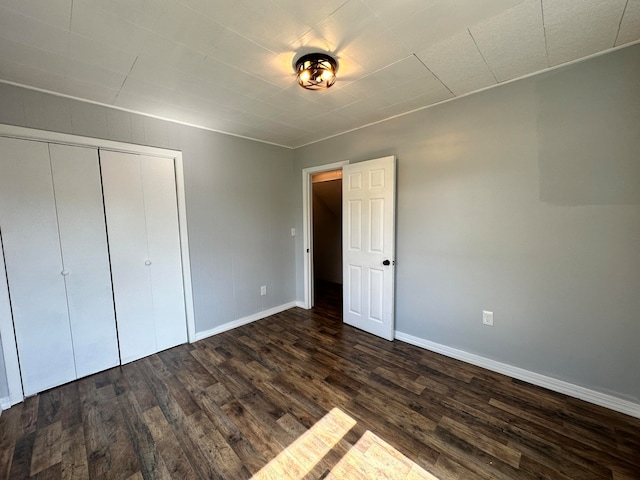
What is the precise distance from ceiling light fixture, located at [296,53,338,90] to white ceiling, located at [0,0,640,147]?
0.05 m

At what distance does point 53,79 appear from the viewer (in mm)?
1790

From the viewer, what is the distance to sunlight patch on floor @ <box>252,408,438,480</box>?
→ 132 centimetres

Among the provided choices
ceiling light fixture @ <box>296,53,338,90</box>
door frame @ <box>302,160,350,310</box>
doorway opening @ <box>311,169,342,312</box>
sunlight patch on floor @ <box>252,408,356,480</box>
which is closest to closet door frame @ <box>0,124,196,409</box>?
door frame @ <box>302,160,350,310</box>

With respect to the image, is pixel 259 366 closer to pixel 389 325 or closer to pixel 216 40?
pixel 389 325

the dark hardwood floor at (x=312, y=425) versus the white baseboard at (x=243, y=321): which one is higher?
the white baseboard at (x=243, y=321)

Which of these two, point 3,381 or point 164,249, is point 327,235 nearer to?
point 164,249

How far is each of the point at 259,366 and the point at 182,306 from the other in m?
1.14

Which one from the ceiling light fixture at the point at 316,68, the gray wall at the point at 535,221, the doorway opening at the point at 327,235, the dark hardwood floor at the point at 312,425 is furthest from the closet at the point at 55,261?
the doorway opening at the point at 327,235

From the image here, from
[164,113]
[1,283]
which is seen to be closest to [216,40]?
[164,113]

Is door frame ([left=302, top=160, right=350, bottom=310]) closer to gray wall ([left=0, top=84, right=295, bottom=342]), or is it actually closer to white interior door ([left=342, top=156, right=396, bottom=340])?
gray wall ([left=0, top=84, right=295, bottom=342])

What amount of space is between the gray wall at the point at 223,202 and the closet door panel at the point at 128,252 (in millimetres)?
298

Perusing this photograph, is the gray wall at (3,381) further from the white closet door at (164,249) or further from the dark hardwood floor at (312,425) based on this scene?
the white closet door at (164,249)

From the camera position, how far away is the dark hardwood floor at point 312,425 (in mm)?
1366

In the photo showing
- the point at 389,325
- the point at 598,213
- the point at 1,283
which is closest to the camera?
the point at 598,213
